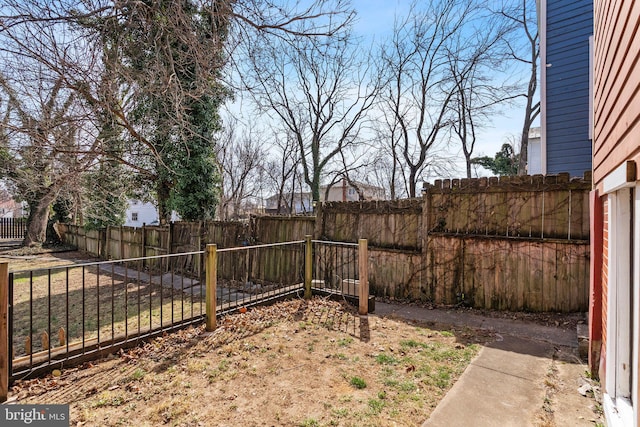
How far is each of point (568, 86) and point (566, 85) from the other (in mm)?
46

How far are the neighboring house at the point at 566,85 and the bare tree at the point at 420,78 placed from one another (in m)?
5.72

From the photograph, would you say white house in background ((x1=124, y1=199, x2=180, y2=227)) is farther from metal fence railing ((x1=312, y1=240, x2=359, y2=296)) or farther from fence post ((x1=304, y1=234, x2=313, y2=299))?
fence post ((x1=304, y1=234, x2=313, y2=299))

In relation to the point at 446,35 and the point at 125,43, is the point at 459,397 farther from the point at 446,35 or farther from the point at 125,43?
the point at 446,35

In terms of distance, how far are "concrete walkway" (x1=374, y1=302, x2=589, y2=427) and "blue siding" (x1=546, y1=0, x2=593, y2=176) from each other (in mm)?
4076

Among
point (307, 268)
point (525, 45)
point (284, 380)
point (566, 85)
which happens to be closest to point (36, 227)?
point (307, 268)

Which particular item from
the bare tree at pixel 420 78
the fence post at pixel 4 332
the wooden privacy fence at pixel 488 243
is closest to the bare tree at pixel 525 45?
the bare tree at pixel 420 78

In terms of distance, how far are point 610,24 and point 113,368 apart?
15.9ft

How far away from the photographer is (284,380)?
2.92 meters

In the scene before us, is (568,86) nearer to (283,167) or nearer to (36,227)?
(283,167)

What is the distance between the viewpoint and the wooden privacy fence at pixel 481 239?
181 inches

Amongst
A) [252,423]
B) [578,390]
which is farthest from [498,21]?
[252,423]

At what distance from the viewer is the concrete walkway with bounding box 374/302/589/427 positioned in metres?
2.40

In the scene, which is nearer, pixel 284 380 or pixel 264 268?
pixel 284 380

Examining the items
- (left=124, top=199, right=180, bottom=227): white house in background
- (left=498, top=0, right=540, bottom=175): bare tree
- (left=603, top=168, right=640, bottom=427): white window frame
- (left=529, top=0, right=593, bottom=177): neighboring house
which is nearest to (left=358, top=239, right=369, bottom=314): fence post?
(left=603, top=168, right=640, bottom=427): white window frame
